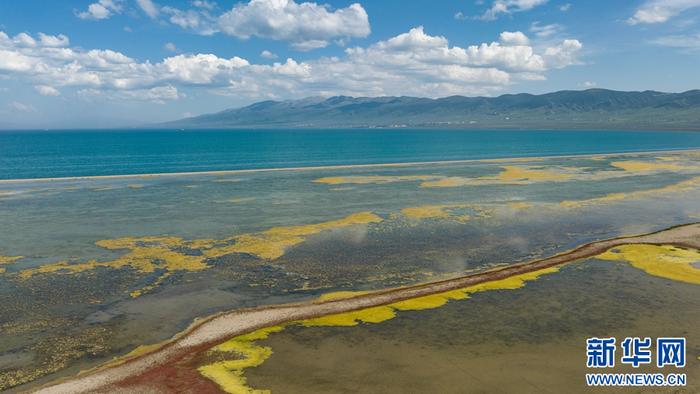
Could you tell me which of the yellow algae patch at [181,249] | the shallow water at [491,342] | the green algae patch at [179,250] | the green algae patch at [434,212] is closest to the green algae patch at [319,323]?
the shallow water at [491,342]

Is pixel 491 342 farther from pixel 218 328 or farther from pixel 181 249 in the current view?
pixel 181 249

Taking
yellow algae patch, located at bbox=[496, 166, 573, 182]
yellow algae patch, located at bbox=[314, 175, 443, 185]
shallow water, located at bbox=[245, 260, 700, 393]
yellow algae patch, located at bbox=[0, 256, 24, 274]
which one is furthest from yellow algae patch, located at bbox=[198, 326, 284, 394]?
yellow algae patch, located at bbox=[496, 166, 573, 182]

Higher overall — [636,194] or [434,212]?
[434,212]

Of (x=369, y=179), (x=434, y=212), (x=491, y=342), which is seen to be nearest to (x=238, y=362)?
(x=491, y=342)

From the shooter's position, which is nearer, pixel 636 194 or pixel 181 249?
pixel 181 249

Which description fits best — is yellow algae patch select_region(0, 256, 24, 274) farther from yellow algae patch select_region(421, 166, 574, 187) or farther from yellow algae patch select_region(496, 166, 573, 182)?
yellow algae patch select_region(496, 166, 573, 182)

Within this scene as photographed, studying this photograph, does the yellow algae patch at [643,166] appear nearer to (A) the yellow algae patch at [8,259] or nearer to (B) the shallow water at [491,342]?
(B) the shallow water at [491,342]
